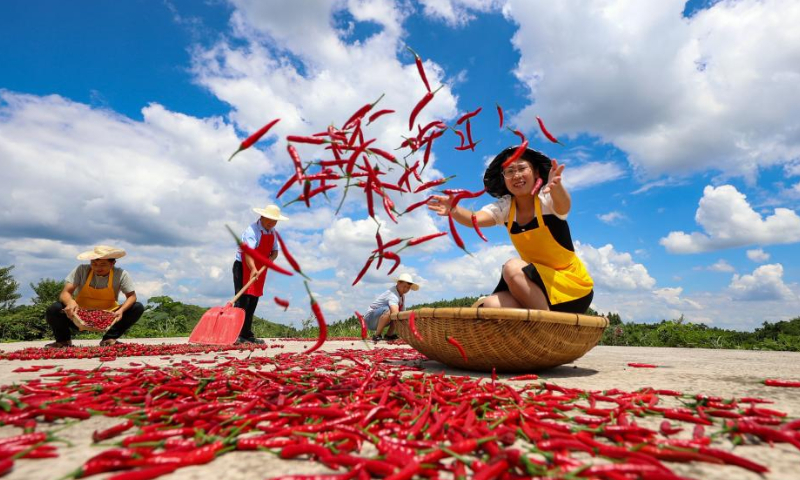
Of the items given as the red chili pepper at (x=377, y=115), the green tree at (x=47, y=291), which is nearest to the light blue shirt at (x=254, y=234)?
the red chili pepper at (x=377, y=115)

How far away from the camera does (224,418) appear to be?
221 cm

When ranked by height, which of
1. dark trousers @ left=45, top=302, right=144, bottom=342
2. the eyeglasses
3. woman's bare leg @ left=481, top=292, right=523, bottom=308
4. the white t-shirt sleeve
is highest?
the eyeglasses

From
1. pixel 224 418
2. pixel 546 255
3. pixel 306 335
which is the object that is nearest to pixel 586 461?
pixel 224 418

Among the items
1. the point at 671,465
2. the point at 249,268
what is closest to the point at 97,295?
the point at 249,268

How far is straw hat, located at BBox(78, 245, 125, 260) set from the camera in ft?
23.2

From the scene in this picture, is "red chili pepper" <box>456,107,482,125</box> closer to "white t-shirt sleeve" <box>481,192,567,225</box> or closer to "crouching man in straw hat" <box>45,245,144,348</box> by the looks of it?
"white t-shirt sleeve" <box>481,192,567,225</box>

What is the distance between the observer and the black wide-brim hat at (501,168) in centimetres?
443

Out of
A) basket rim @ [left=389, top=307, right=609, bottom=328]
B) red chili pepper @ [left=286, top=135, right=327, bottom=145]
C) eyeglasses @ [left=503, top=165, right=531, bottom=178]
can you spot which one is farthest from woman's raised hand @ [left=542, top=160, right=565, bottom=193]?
red chili pepper @ [left=286, top=135, right=327, bottom=145]

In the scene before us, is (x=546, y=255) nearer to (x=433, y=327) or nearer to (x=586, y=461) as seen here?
(x=433, y=327)

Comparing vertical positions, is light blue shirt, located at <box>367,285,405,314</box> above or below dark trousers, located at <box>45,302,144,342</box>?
above

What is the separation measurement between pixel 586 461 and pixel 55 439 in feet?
7.08

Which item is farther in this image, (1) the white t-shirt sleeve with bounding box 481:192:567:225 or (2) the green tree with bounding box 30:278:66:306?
(2) the green tree with bounding box 30:278:66:306

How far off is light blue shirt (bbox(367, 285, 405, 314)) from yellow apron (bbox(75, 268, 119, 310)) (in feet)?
15.4

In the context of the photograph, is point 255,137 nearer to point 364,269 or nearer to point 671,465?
point 364,269
